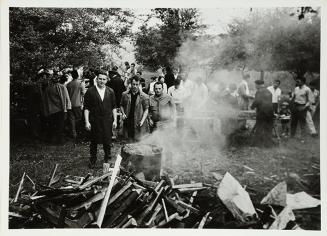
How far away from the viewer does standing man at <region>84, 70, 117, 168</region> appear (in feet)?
17.5

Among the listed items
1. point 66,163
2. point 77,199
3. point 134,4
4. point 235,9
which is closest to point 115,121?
point 66,163

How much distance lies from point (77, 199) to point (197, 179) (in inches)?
64.9

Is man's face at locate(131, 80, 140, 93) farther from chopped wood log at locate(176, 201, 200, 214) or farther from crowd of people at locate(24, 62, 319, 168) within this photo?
chopped wood log at locate(176, 201, 200, 214)

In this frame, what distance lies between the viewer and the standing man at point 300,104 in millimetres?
5004

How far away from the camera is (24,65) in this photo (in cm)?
517

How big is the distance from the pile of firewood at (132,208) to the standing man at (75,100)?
107 centimetres

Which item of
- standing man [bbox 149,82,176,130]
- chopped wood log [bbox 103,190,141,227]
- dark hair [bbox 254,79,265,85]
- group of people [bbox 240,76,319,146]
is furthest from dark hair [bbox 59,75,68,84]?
dark hair [bbox 254,79,265,85]

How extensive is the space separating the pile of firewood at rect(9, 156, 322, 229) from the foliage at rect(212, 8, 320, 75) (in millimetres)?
1841

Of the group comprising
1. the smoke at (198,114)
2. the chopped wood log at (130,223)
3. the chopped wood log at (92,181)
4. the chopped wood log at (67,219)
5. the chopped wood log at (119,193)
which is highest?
the smoke at (198,114)

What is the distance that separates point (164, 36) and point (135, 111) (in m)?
1.20

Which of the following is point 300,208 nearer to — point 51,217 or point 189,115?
point 189,115

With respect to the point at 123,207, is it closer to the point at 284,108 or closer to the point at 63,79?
the point at 63,79

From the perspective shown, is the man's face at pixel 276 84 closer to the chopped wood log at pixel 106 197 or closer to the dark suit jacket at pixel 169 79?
the dark suit jacket at pixel 169 79

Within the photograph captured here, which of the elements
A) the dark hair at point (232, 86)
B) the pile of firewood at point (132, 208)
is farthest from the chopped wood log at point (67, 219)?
the dark hair at point (232, 86)
